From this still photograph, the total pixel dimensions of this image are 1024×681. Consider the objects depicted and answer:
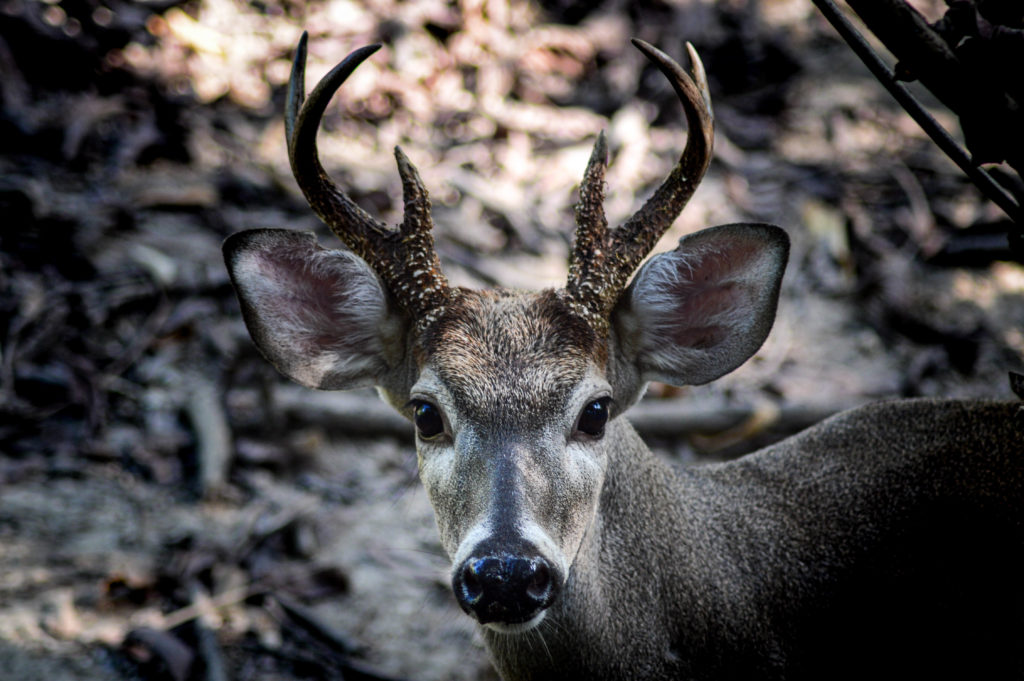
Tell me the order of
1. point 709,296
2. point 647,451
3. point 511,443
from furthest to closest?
1. point 647,451
2. point 709,296
3. point 511,443

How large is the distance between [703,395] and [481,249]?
1.97 m

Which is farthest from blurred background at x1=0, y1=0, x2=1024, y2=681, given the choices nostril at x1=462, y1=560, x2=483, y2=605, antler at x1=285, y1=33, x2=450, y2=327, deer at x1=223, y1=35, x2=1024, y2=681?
antler at x1=285, y1=33, x2=450, y2=327

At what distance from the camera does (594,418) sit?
266cm

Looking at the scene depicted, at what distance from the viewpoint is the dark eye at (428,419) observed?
2664 millimetres

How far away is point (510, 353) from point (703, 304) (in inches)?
28.4

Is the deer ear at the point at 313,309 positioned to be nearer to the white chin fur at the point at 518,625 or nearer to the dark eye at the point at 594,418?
the dark eye at the point at 594,418

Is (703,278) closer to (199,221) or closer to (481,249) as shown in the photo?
(481,249)

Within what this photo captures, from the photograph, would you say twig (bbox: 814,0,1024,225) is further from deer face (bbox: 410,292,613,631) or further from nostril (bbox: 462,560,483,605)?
nostril (bbox: 462,560,483,605)

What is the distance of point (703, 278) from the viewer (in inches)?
→ 113

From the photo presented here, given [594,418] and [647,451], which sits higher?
[594,418]

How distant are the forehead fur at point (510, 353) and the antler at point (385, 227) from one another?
10cm

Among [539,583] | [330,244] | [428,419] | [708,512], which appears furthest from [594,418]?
[330,244]

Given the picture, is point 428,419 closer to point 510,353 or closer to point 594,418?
point 510,353

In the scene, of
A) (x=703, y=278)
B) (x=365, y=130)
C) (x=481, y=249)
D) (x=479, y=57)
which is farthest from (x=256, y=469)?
(x=479, y=57)
